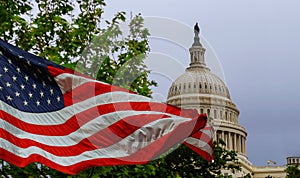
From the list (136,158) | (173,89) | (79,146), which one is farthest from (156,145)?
(173,89)

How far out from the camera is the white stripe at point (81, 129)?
1026 centimetres

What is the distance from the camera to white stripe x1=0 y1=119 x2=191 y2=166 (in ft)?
33.0

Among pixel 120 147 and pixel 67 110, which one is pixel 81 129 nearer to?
pixel 67 110

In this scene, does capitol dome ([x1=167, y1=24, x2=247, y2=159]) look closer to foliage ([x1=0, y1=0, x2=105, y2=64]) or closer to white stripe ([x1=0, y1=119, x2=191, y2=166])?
foliage ([x1=0, y1=0, x2=105, y2=64])

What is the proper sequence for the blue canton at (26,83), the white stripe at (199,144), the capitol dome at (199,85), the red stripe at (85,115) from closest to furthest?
the red stripe at (85,115) < the blue canton at (26,83) < the white stripe at (199,144) < the capitol dome at (199,85)

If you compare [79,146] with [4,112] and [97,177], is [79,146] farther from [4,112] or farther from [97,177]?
[97,177]

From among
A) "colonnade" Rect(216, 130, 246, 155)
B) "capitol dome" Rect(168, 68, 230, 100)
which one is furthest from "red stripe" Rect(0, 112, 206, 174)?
"colonnade" Rect(216, 130, 246, 155)

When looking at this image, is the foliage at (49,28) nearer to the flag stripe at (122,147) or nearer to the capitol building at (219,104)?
the flag stripe at (122,147)

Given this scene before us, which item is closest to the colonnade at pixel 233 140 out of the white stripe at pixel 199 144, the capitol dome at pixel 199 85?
the capitol dome at pixel 199 85

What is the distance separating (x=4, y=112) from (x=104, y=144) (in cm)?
151

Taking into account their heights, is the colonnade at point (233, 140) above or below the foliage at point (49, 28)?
above

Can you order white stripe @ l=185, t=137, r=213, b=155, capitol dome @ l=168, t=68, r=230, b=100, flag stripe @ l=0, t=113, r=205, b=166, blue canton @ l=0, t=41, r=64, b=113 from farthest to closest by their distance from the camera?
capitol dome @ l=168, t=68, r=230, b=100 → white stripe @ l=185, t=137, r=213, b=155 → blue canton @ l=0, t=41, r=64, b=113 → flag stripe @ l=0, t=113, r=205, b=166

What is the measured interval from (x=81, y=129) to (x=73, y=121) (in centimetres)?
19

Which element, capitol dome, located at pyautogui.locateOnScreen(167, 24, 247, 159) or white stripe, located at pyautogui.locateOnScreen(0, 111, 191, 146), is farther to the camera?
capitol dome, located at pyautogui.locateOnScreen(167, 24, 247, 159)
